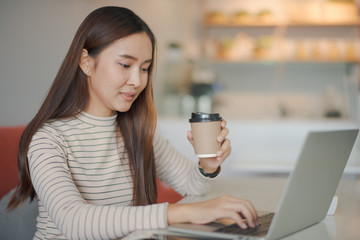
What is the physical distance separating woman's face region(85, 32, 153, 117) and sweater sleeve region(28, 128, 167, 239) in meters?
0.24

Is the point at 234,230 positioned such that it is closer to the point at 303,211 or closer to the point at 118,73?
the point at 303,211

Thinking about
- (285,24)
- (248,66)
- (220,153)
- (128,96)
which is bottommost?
(220,153)

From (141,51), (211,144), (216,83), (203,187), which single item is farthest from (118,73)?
(216,83)

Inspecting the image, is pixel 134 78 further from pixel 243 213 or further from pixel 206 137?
pixel 243 213

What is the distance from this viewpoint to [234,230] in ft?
2.48

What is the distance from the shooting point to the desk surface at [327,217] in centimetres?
83

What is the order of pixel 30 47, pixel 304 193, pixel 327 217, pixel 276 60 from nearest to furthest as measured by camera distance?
pixel 304 193 → pixel 327 217 → pixel 30 47 → pixel 276 60

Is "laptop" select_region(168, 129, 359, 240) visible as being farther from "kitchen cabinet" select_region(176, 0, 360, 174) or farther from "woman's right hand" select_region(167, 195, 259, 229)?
"kitchen cabinet" select_region(176, 0, 360, 174)

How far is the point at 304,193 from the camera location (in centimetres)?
75

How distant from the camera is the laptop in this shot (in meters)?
0.69

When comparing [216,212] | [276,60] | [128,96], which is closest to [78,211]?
[216,212]

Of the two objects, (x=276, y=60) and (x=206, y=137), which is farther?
(x=276, y=60)

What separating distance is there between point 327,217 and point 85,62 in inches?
27.8

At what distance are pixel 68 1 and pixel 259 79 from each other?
308 centimetres
